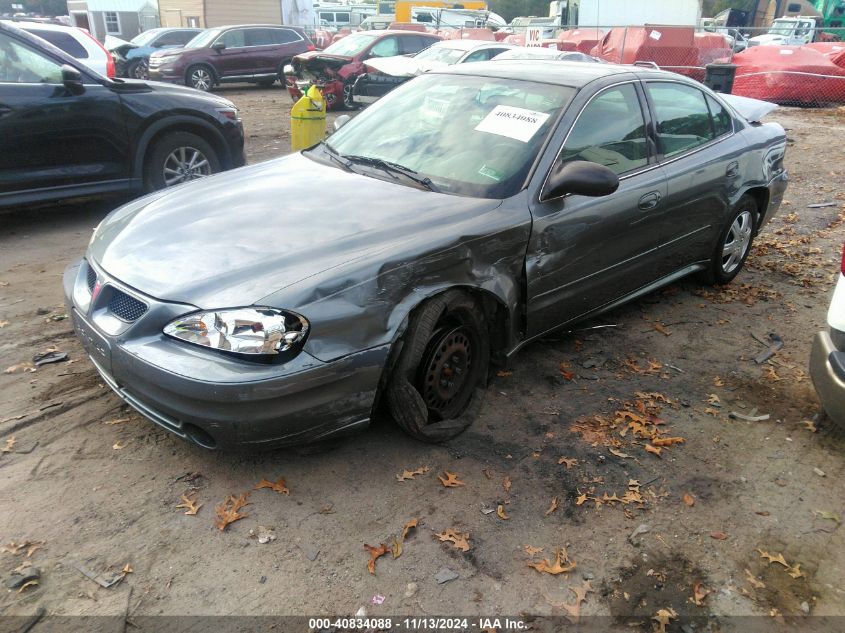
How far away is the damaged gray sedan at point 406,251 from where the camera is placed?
106 inches

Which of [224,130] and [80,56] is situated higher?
[80,56]

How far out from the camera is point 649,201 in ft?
13.7

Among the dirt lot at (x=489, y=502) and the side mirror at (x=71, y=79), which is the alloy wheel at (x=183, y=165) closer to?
the side mirror at (x=71, y=79)

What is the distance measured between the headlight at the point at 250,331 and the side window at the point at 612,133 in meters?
1.83

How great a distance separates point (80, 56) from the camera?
30.1 ft

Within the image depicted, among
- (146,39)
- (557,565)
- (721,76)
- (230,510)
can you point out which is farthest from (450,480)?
(146,39)

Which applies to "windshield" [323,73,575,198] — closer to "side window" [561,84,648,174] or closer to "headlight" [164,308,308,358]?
"side window" [561,84,648,174]

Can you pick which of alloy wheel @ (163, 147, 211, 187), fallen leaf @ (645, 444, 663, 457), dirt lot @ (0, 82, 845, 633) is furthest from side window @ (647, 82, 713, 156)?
alloy wheel @ (163, 147, 211, 187)

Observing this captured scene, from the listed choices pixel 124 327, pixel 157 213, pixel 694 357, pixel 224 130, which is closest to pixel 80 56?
pixel 224 130

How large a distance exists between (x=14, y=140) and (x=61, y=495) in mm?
4142

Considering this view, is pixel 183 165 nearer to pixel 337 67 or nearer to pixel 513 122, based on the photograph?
pixel 513 122

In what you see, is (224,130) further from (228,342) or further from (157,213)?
(228,342)

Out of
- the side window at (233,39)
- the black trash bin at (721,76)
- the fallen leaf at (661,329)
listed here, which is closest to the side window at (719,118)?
the fallen leaf at (661,329)

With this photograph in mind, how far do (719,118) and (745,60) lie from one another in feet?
46.3
